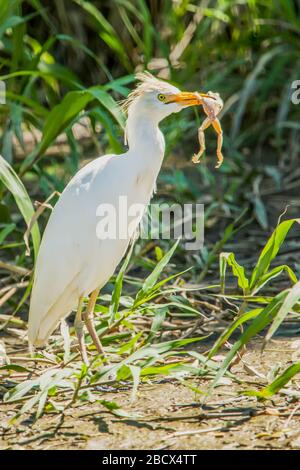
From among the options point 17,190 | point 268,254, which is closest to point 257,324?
point 268,254

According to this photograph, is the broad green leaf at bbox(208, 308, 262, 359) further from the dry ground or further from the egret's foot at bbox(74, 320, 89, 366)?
the egret's foot at bbox(74, 320, 89, 366)

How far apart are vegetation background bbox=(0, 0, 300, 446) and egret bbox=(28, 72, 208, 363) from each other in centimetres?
11

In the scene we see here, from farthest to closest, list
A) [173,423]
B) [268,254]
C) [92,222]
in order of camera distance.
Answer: [92,222], [268,254], [173,423]

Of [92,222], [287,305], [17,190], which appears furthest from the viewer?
[17,190]

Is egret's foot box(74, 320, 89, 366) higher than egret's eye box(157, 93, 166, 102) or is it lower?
lower

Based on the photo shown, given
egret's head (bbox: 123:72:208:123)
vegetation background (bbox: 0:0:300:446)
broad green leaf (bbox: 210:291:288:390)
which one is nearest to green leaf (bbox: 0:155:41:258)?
vegetation background (bbox: 0:0:300:446)

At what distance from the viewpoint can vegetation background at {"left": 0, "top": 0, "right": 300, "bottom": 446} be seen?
3.21 m

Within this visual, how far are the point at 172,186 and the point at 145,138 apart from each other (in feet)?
6.52

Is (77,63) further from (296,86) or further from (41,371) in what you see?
(41,371)

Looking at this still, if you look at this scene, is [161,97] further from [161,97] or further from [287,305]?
[287,305]

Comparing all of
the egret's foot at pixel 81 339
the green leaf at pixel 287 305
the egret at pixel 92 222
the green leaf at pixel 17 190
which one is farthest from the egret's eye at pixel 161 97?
the green leaf at pixel 287 305

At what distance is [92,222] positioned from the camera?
137 inches

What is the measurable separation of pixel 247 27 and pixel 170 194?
1437mm

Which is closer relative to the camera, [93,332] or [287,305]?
[287,305]
